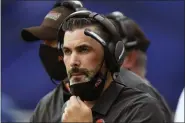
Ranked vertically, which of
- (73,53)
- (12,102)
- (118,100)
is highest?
(73,53)

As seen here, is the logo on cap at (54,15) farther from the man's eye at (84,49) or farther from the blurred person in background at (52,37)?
the man's eye at (84,49)

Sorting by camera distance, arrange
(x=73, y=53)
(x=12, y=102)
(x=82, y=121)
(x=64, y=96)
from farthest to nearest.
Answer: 1. (x=12, y=102)
2. (x=64, y=96)
3. (x=73, y=53)
4. (x=82, y=121)

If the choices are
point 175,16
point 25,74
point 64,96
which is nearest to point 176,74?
point 175,16

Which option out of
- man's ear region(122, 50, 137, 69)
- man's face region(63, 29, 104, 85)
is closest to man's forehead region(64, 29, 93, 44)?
man's face region(63, 29, 104, 85)

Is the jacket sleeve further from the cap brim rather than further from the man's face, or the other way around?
the cap brim

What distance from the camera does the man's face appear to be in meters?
2.17

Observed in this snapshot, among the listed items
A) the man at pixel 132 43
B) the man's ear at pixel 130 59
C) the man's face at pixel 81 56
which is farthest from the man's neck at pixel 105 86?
the man's ear at pixel 130 59

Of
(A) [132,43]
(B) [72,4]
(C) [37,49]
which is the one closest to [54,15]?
(B) [72,4]

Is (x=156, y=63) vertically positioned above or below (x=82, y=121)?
below

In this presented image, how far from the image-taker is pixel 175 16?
4.46 metres

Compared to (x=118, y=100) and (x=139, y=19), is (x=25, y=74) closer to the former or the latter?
(x=139, y=19)

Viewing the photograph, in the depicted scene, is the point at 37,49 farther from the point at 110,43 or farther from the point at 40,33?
the point at 110,43

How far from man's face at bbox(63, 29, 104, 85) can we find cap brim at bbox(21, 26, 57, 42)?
681 mm

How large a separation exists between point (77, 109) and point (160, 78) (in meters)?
2.50
